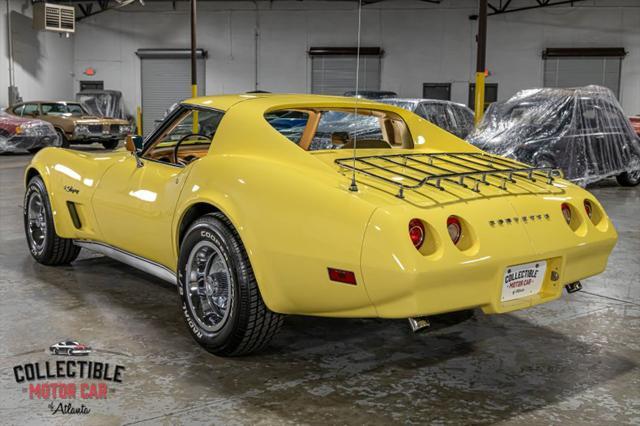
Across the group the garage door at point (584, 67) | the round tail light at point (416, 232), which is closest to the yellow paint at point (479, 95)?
the round tail light at point (416, 232)

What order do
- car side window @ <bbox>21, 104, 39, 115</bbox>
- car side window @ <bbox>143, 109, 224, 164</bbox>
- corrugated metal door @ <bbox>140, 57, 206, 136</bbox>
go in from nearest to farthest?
car side window @ <bbox>143, 109, 224, 164</bbox> → car side window @ <bbox>21, 104, 39, 115</bbox> → corrugated metal door @ <bbox>140, 57, 206, 136</bbox>

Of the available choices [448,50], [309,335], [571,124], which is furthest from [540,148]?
[448,50]

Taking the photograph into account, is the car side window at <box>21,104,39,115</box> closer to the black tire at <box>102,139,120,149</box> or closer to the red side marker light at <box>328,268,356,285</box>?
the black tire at <box>102,139,120,149</box>

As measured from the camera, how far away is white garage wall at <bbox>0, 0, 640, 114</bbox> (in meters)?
Result: 23.0

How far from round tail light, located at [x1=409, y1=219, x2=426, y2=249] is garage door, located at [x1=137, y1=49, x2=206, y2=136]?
75.6 feet

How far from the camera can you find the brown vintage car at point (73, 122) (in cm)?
1786

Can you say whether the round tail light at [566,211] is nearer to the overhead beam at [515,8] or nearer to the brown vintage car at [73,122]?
the brown vintage car at [73,122]

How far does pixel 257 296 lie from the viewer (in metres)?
3.32

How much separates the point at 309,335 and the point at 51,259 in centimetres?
235

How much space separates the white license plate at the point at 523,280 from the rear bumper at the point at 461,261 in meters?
0.03

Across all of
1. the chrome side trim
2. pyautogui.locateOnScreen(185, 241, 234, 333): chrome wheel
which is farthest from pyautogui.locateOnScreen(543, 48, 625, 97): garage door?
pyautogui.locateOnScreen(185, 241, 234, 333): chrome wheel

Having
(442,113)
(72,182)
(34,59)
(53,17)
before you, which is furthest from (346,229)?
(34,59)

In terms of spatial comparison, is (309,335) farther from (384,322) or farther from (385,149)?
(385,149)

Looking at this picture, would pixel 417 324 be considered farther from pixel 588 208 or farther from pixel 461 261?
pixel 588 208
